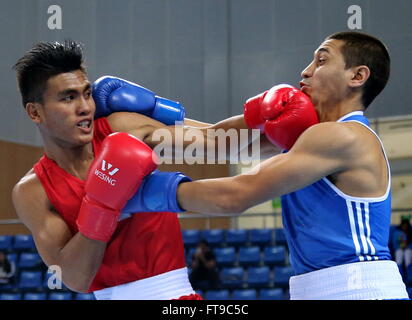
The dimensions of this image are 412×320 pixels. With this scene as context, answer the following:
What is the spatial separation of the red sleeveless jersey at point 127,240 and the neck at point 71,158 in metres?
0.03

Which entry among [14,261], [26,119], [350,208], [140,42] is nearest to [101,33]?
[140,42]

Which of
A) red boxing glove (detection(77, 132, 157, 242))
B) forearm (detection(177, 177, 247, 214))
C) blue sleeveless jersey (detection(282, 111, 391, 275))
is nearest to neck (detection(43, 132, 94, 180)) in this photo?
red boxing glove (detection(77, 132, 157, 242))

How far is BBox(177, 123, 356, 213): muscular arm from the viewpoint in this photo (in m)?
2.09

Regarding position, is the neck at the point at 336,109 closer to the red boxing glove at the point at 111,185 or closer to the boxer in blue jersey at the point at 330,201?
the boxer in blue jersey at the point at 330,201

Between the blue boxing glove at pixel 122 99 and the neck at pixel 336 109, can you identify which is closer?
the neck at pixel 336 109

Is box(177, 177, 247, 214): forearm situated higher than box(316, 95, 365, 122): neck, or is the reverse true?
box(316, 95, 365, 122): neck

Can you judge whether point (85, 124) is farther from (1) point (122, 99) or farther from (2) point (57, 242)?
(2) point (57, 242)

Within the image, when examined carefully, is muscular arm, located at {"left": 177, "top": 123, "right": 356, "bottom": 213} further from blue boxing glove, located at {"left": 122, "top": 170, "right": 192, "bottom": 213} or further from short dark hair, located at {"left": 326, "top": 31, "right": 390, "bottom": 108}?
short dark hair, located at {"left": 326, "top": 31, "right": 390, "bottom": 108}

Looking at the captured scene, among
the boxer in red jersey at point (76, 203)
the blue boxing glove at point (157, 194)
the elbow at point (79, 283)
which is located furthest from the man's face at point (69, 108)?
the elbow at point (79, 283)

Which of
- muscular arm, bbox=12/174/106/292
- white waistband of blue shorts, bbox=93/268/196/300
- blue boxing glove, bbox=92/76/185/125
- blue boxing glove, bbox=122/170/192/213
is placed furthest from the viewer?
blue boxing glove, bbox=92/76/185/125

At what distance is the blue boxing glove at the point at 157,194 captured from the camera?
2207 millimetres

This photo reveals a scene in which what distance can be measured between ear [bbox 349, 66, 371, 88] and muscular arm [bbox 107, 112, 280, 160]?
686 millimetres

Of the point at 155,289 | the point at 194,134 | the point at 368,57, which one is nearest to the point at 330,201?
the point at 368,57
